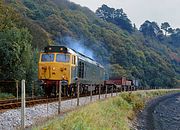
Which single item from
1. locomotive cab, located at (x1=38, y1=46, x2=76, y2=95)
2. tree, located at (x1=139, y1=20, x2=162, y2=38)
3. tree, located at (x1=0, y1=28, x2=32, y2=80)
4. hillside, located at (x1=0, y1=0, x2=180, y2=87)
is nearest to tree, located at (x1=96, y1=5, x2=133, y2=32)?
tree, located at (x1=139, y1=20, x2=162, y2=38)

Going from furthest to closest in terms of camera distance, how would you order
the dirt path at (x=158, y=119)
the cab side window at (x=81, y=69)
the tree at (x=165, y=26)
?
the tree at (x=165, y=26) → the cab side window at (x=81, y=69) → the dirt path at (x=158, y=119)

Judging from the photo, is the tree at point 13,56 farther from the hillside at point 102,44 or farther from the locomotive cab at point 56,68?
the hillside at point 102,44

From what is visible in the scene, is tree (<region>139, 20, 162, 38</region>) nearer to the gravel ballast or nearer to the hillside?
the hillside

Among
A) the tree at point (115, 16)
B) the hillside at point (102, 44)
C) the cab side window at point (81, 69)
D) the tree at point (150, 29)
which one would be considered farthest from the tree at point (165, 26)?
the cab side window at point (81, 69)

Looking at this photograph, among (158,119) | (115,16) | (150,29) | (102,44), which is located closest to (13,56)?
(158,119)

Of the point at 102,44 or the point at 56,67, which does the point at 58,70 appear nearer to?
the point at 56,67

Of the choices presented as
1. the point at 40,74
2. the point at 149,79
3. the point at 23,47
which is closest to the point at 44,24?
the point at 149,79

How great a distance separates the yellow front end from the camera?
2875 cm

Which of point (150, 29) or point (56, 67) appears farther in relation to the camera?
point (150, 29)

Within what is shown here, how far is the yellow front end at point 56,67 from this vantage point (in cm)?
2875

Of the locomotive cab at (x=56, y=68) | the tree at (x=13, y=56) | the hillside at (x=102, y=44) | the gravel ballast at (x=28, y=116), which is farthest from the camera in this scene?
the hillside at (x=102, y=44)

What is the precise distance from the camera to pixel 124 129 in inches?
827

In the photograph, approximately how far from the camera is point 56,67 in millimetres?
28969

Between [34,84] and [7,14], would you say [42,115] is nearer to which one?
[34,84]
